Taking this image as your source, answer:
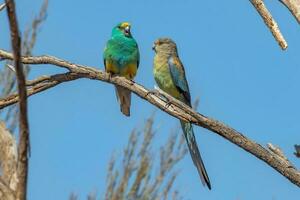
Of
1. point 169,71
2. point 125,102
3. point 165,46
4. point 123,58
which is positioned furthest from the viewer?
point 165,46

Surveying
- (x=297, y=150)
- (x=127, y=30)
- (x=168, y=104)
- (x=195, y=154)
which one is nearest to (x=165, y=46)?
(x=127, y=30)

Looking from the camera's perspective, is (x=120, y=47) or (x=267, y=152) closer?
(x=267, y=152)

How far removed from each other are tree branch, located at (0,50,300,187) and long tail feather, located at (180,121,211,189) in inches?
20.3

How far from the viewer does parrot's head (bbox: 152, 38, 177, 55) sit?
5.06 meters

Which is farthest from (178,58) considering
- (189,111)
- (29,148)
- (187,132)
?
(29,148)

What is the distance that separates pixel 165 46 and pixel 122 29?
1.02 ft

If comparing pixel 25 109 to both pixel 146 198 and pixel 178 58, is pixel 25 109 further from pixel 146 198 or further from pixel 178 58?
pixel 146 198

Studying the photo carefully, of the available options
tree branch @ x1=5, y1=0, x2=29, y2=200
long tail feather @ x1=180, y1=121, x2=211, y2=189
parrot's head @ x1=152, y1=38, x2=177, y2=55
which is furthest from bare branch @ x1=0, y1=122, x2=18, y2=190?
parrot's head @ x1=152, y1=38, x2=177, y2=55

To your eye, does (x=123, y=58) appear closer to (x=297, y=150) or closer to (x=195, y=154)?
(x=195, y=154)

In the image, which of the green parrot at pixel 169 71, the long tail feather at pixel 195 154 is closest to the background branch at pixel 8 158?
the long tail feather at pixel 195 154

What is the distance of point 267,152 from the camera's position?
2.63 m

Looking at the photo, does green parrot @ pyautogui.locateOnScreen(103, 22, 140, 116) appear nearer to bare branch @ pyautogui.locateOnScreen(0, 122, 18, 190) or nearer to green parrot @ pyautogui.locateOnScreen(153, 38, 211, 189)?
green parrot @ pyautogui.locateOnScreen(153, 38, 211, 189)

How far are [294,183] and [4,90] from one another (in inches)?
166

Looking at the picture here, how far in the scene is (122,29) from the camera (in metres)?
5.15
